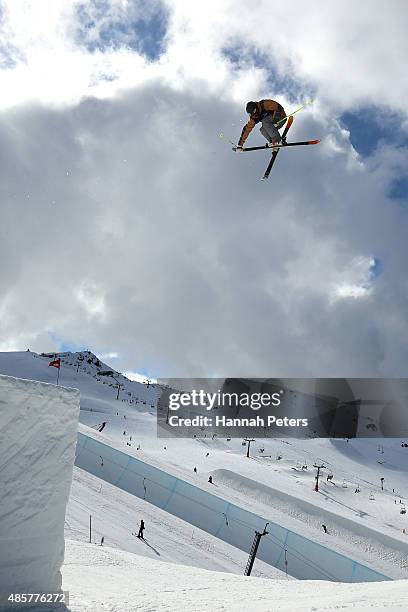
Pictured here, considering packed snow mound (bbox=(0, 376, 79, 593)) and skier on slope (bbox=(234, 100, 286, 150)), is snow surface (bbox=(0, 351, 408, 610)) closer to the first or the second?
packed snow mound (bbox=(0, 376, 79, 593))

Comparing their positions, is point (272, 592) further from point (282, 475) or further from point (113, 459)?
point (282, 475)

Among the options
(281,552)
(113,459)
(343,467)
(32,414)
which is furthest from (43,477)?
(343,467)

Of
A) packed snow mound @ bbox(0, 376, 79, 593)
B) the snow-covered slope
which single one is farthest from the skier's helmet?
the snow-covered slope

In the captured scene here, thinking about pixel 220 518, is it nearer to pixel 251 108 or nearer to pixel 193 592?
pixel 193 592

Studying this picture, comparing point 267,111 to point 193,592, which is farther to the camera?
point 267,111

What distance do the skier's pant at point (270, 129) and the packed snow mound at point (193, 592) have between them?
1037 cm

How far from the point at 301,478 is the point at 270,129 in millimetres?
41196

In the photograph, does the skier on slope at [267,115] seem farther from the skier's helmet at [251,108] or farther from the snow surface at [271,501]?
the snow surface at [271,501]

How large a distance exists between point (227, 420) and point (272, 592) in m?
91.8

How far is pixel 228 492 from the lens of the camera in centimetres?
3381

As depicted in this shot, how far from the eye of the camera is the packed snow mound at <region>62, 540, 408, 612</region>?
4609 millimetres

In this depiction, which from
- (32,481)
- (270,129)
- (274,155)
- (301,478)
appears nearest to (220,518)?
(274,155)

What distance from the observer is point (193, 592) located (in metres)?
5.86

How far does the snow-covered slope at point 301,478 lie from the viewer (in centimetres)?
3056
